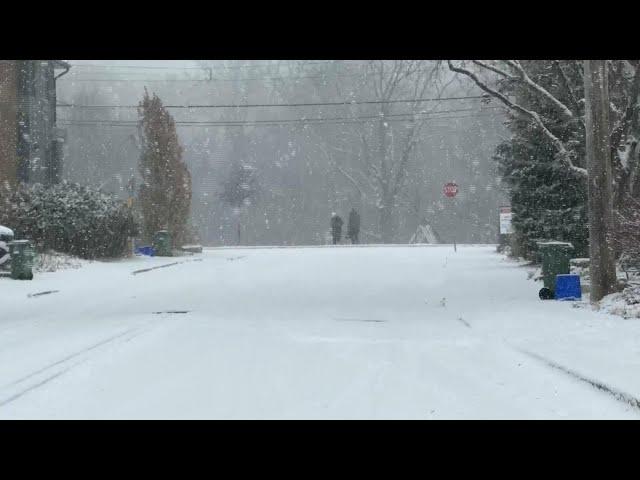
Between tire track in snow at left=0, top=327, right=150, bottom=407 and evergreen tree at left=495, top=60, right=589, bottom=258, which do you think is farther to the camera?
evergreen tree at left=495, top=60, right=589, bottom=258

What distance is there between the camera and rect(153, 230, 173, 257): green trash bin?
31.5 meters

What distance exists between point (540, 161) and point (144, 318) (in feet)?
42.9

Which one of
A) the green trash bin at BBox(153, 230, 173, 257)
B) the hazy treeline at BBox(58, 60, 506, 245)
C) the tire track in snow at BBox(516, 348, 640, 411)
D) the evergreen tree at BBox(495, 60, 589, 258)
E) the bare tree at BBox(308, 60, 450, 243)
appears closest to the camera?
the tire track in snow at BBox(516, 348, 640, 411)

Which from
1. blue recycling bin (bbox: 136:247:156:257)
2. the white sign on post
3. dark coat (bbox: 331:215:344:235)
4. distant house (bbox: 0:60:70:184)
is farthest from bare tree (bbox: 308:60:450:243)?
blue recycling bin (bbox: 136:247:156:257)

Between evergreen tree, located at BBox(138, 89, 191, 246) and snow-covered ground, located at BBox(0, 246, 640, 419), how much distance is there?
15523 millimetres

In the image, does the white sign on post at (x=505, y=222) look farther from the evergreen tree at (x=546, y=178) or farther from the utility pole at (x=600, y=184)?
A: the utility pole at (x=600, y=184)

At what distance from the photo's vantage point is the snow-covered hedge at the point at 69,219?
2431cm

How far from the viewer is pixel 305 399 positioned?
692 cm

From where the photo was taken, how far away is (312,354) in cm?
933

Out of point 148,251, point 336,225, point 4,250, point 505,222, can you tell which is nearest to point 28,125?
point 148,251

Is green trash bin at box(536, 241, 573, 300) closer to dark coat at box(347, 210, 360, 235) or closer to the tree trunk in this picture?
dark coat at box(347, 210, 360, 235)

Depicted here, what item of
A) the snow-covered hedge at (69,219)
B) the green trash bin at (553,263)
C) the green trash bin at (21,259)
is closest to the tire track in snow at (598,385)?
the green trash bin at (553,263)

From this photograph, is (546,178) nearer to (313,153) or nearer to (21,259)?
(21,259)
